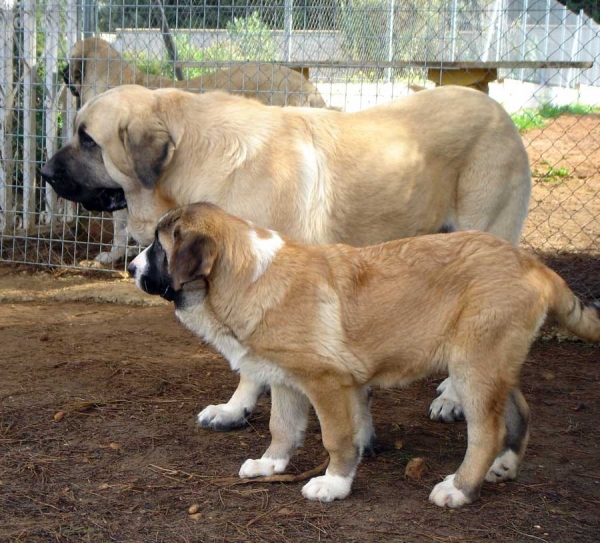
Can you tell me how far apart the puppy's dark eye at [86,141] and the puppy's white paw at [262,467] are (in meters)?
1.96

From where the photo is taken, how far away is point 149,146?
14.7ft

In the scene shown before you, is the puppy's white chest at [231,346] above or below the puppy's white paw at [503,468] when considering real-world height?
above

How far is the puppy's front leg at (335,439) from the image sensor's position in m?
3.56

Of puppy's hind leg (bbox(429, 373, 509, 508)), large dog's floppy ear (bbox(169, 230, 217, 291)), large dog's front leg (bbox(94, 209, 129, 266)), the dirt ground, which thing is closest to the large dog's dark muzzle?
the dirt ground

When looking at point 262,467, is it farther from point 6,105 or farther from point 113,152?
point 6,105

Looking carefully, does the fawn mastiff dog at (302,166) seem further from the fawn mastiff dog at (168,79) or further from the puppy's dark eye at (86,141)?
the fawn mastiff dog at (168,79)

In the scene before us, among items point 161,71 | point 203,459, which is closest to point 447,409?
point 203,459

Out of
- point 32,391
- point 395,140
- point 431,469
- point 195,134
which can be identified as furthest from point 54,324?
point 431,469

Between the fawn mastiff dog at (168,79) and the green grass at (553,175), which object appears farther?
the green grass at (553,175)

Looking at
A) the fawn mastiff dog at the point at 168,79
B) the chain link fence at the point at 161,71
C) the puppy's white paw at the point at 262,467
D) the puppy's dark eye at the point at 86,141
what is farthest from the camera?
the chain link fence at the point at 161,71

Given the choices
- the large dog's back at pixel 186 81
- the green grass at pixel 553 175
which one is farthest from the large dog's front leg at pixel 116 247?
the green grass at pixel 553 175

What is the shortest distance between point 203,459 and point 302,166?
5.42 ft

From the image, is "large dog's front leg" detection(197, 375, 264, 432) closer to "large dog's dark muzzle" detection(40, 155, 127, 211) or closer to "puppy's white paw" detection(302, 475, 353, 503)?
"puppy's white paw" detection(302, 475, 353, 503)

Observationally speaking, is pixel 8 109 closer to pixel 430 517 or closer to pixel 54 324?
pixel 54 324
